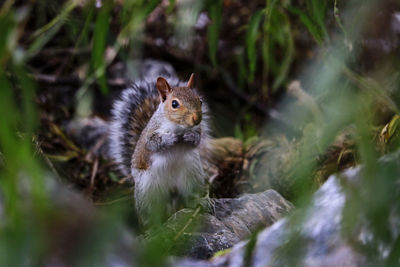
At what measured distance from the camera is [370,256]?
3.02 ft

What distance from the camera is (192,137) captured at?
6.47ft

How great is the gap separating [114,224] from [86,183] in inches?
63.2

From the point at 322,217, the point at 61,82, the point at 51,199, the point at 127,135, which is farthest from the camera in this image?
the point at 61,82

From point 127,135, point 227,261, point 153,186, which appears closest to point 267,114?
point 127,135

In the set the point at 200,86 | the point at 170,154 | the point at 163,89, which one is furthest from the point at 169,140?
the point at 200,86

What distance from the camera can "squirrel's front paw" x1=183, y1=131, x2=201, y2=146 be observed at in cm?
196

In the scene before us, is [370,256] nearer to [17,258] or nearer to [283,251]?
[283,251]

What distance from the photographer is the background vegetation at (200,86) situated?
2.75 feet

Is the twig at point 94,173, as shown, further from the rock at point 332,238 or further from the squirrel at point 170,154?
the rock at point 332,238

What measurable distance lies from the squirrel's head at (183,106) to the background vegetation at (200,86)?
0.91 ft

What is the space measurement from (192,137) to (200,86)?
1.35 metres

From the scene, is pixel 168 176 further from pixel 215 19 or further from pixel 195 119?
pixel 215 19

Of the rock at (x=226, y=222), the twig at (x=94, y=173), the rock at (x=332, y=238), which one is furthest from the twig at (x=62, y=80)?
the rock at (x=332, y=238)

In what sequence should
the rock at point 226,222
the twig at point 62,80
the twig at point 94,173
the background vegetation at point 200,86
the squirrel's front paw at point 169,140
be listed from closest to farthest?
1. the background vegetation at point 200,86
2. the rock at point 226,222
3. the squirrel's front paw at point 169,140
4. the twig at point 94,173
5. the twig at point 62,80
